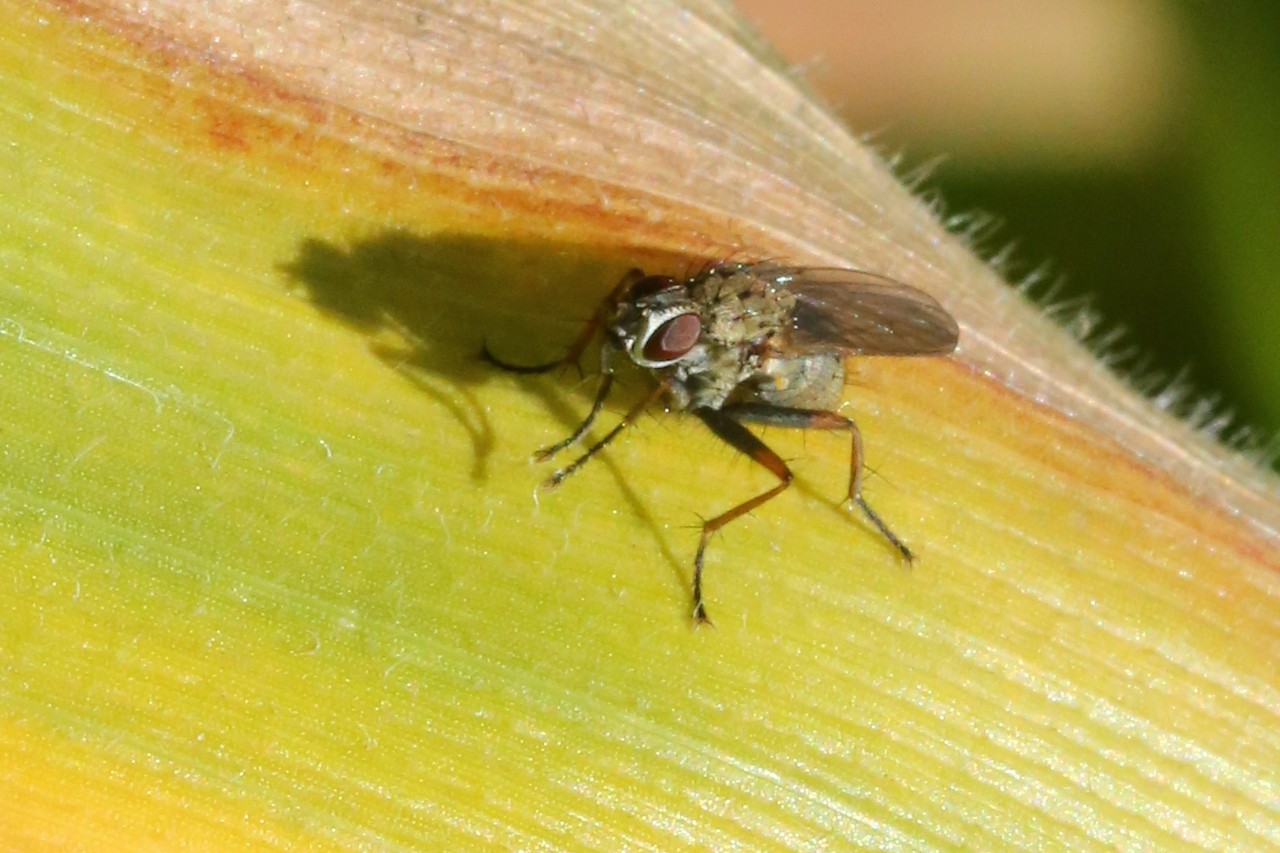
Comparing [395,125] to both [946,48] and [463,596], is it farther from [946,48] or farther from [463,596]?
[946,48]

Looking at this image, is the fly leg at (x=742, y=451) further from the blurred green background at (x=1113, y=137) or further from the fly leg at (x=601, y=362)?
the blurred green background at (x=1113, y=137)

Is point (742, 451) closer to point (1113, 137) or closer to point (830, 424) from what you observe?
point (830, 424)

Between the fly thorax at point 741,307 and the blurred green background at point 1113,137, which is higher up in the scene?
the blurred green background at point 1113,137

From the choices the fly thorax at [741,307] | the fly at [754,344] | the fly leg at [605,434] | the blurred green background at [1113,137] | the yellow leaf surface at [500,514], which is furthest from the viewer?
the blurred green background at [1113,137]

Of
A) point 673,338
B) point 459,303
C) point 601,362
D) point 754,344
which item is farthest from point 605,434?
point 754,344

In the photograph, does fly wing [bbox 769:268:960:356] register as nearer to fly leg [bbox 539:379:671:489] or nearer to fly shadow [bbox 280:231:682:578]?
fly leg [bbox 539:379:671:489]

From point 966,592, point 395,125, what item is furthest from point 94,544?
point 966,592

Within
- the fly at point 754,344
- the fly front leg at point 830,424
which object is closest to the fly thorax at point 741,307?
the fly at point 754,344
